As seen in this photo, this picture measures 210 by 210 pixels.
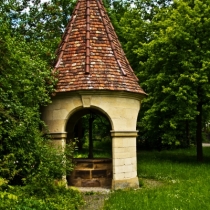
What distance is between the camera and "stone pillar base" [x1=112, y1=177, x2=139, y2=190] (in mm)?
9933

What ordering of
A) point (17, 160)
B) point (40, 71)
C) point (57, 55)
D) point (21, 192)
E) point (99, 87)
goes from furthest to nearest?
point (57, 55) < point (99, 87) < point (40, 71) < point (17, 160) < point (21, 192)

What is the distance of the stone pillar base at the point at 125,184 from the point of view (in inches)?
391

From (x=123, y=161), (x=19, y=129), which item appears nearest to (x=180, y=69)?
(x=123, y=161)

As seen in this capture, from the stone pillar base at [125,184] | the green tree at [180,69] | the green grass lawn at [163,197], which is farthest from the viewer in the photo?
the green tree at [180,69]

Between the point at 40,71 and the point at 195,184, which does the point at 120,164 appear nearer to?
the point at 195,184

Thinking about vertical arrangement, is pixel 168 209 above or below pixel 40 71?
below

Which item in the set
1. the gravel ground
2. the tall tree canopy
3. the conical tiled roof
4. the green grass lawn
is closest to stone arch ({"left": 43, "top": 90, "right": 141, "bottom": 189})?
the conical tiled roof

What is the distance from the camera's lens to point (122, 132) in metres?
10.2

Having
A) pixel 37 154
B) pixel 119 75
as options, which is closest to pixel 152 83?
pixel 119 75

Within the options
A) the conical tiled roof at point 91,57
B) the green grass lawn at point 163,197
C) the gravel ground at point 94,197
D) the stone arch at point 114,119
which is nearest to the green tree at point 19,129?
the gravel ground at point 94,197

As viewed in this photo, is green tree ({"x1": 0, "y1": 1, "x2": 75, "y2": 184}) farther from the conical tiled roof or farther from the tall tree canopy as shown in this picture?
the tall tree canopy

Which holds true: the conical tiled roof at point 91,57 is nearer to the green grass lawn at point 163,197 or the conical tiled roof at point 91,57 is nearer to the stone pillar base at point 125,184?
the stone pillar base at point 125,184

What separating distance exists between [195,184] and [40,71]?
5.39 meters

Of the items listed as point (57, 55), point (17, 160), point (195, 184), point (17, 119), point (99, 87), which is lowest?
point (195, 184)
